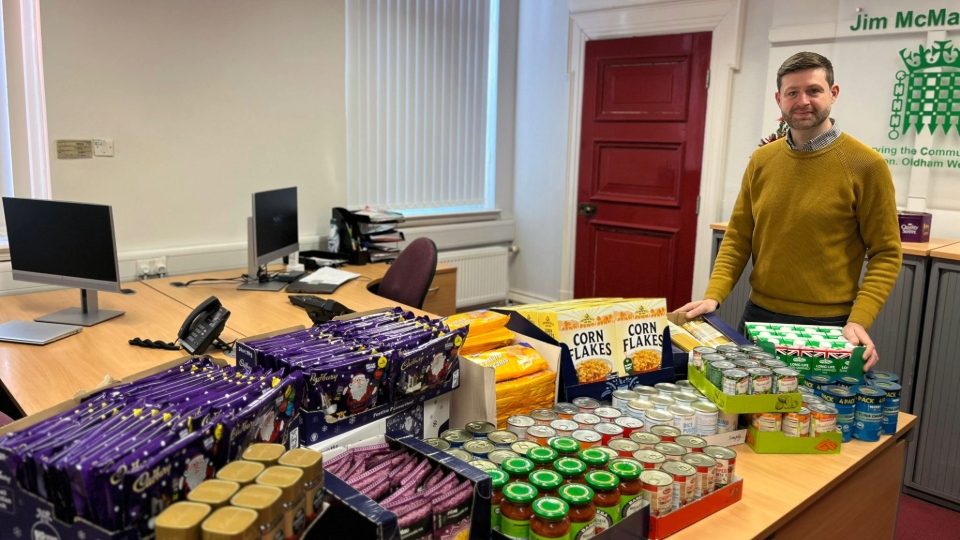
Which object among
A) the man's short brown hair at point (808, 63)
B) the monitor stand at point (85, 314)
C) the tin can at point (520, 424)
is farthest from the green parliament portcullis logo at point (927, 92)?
the monitor stand at point (85, 314)

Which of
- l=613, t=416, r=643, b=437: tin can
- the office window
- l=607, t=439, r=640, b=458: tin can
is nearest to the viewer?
l=607, t=439, r=640, b=458: tin can

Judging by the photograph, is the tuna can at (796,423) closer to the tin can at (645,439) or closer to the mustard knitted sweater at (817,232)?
the tin can at (645,439)

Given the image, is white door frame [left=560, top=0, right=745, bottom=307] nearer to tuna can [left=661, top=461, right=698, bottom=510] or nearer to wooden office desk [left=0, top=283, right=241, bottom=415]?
wooden office desk [left=0, top=283, right=241, bottom=415]

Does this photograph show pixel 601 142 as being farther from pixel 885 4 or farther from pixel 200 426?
pixel 200 426

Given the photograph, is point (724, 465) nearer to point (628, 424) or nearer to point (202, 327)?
point (628, 424)

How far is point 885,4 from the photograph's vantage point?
3557 millimetres

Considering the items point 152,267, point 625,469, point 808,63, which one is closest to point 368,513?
point 625,469

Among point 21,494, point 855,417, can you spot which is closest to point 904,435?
point 855,417

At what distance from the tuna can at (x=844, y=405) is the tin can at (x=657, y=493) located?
2.07 ft

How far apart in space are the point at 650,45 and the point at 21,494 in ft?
14.3

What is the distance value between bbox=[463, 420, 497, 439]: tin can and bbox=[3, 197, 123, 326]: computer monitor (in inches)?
69.8

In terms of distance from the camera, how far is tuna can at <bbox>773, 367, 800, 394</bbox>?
1.58 meters

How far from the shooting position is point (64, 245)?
106 inches

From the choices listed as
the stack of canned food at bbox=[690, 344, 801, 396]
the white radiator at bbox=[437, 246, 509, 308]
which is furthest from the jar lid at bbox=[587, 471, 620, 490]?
the white radiator at bbox=[437, 246, 509, 308]
